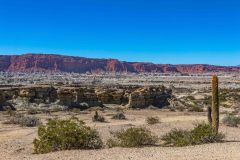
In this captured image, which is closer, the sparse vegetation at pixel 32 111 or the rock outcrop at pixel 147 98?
the sparse vegetation at pixel 32 111

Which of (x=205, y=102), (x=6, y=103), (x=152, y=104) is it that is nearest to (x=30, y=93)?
(x=6, y=103)

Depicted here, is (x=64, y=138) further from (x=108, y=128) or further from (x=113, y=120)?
(x=113, y=120)

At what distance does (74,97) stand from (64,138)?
93.9 feet

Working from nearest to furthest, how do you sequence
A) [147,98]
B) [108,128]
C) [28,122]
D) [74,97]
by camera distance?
[108,128]
[28,122]
[74,97]
[147,98]

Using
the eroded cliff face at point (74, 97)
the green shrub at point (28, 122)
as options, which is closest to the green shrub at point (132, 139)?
the green shrub at point (28, 122)

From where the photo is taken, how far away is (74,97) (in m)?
46.0

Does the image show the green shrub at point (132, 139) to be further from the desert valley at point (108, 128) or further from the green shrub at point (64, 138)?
the green shrub at point (64, 138)

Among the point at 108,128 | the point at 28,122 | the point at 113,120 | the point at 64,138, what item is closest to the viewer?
the point at 64,138

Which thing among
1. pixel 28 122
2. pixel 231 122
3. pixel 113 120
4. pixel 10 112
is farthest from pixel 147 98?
pixel 28 122

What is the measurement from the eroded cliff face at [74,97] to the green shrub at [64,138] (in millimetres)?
24409

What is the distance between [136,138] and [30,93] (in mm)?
28003

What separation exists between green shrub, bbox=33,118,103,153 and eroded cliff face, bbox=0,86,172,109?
24.4 meters

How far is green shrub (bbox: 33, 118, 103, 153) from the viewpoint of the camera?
691 inches

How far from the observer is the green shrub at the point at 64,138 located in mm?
17547
